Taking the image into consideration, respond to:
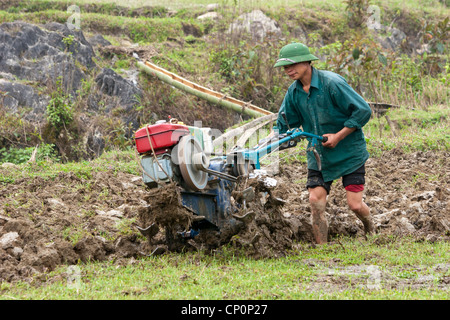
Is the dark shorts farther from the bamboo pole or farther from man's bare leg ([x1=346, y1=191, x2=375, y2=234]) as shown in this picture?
the bamboo pole

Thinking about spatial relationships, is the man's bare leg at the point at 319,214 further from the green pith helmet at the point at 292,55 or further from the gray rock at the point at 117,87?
the gray rock at the point at 117,87

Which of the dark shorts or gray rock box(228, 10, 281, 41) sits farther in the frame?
gray rock box(228, 10, 281, 41)

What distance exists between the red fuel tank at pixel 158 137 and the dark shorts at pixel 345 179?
62.1 inches

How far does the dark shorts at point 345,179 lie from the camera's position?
210 inches

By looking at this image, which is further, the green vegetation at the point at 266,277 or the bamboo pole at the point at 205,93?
the bamboo pole at the point at 205,93

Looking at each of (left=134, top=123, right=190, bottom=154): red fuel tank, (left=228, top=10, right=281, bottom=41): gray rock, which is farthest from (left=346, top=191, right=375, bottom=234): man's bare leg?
(left=228, top=10, right=281, bottom=41): gray rock

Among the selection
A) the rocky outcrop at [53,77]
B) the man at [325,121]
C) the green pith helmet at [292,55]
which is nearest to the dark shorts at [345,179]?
the man at [325,121]

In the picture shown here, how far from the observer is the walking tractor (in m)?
4.52

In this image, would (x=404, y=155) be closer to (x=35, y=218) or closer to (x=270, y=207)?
(x=270, y=207)

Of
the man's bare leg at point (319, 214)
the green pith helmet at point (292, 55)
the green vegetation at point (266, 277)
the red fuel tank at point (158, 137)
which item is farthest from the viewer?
the man's bare leg at point (319, 214)

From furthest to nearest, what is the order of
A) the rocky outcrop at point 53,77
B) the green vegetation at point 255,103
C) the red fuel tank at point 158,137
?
the rocky outcrop at point 53,77 < the red fuel tank at point 158,137 < the green vegetation at point 255,103

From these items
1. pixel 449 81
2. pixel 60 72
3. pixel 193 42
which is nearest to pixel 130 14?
pixel 193 42

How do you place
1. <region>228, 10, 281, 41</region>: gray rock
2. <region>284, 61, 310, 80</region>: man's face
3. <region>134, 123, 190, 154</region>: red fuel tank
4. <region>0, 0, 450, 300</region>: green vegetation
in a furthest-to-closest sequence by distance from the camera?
<region>228, 10, 281, 41</region>: gray rock → <region>284, 61, 310, 80</region>: man's face → <region>134, 123, 190, 154</region>: red fuel tank → <region>0, 0, 450, 300</region>: green vegetation
